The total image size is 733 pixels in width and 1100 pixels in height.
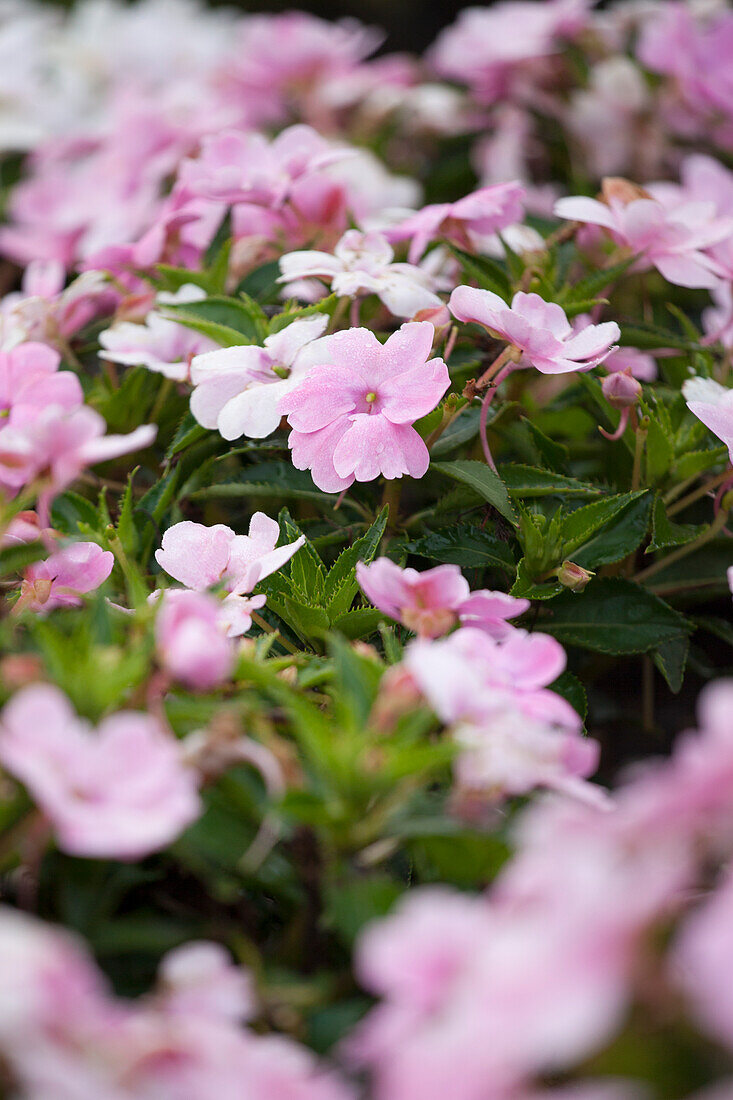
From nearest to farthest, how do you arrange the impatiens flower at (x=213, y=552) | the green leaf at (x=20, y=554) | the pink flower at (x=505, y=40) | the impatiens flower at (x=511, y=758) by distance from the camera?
the impatiens flower at (x=511, y=758)
the green leaf at (x=20, y=554)
the impatiens flower at (x=213, y=552)
the pink flower at (x=505, y=40)

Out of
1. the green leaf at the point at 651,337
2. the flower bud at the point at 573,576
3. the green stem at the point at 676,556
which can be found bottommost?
the green stem at the point at 676,556

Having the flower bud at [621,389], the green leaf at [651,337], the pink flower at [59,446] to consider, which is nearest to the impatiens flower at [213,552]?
the pink flower at [59,446]

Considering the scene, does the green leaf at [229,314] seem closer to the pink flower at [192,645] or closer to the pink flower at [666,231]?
the pink flower at [666,231]

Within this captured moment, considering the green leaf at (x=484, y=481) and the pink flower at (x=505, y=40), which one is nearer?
the green leaf at (x=484, y=481)

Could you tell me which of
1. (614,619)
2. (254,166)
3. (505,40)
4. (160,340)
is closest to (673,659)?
(614,619)

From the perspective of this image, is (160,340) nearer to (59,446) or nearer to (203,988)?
(59,446)

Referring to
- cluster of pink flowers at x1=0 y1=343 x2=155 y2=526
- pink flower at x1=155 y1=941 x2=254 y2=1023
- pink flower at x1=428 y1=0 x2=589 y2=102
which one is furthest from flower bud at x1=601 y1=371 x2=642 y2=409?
pink flower at x1=428 y1=0 x2=589 y2=102

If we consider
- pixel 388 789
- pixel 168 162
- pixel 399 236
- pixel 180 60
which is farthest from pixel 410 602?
pixel 180 60
